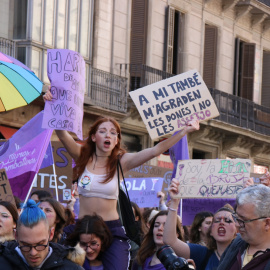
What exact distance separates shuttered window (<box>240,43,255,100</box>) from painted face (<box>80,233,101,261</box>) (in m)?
23.0

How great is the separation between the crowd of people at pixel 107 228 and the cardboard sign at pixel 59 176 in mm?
3206

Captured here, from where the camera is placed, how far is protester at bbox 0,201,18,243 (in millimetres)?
7117

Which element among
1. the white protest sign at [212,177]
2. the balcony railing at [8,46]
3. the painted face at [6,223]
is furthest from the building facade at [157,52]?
the painted face at [6,223]

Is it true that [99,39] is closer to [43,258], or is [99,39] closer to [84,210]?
[84,210]

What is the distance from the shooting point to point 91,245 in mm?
7082

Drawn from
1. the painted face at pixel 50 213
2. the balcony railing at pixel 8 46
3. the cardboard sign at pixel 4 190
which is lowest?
the painted face at pixel 50 213

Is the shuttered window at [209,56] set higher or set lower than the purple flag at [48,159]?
higher

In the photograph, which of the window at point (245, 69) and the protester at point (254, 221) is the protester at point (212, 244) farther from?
the window at point (245, 69)

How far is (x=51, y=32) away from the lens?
20484 millimetres

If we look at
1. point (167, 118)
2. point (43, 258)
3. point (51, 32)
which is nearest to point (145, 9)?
point (51, 32)

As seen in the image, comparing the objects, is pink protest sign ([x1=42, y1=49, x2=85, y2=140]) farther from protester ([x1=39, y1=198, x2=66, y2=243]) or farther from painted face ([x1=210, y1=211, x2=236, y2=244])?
painted face ([x1=210, y1=211, x2=236, y2=244])

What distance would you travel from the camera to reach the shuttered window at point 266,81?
31406 millimetres

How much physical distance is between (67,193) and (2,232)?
184 inches

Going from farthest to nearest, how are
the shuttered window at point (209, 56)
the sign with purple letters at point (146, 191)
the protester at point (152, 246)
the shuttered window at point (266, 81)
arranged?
the shuttered window at point (266, 81), the shuttered window at point (209, 56), the sign with purple letters at point (146, 191), the protester at point (152, 246)
